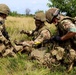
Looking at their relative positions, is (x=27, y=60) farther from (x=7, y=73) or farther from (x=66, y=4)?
(x=66, y=4)

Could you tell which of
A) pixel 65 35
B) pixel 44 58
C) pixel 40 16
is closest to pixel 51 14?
pixel 65 35

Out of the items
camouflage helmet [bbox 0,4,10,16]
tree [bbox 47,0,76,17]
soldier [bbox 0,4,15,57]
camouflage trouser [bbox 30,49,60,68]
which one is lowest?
tree [bbox 47,0,76,17]

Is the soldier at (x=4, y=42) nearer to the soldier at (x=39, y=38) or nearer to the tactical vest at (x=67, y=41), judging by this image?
the soldier at (x=39, y=38)

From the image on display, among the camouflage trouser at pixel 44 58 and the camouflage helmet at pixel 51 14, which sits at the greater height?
the camouflage helmet at pixel 51 14

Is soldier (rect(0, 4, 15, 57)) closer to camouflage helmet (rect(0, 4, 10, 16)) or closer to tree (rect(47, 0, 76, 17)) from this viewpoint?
camouflage helmet (rect(0, 4, 10, 16))

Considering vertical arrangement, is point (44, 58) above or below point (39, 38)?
below

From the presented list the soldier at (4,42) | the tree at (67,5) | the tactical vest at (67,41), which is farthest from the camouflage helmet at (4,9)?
the tree at (67,5)

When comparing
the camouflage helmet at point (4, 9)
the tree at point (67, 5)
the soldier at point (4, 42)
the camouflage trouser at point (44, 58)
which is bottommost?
the tree at point (67, 5)

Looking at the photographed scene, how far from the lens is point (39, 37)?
7605mm

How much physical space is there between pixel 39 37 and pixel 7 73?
1.73 meters

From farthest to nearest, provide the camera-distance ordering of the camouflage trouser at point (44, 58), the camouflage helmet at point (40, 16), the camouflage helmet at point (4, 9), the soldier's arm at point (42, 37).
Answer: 1. the camouflage helmet at point (40, 16)
2. the soldier's arm at point (42, 37)
3. the camouflage helmet at point (4, 9)
4. the camouflage trouser at point (44, 58)

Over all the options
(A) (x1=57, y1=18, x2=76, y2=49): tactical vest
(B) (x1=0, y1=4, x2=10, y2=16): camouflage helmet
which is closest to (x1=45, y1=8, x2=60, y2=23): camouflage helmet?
(A) (x1=57, y1=18, x2=76, y2=49): tactical vest

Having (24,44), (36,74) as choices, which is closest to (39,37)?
(24,44)

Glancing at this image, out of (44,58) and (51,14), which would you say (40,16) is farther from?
(44,58)
